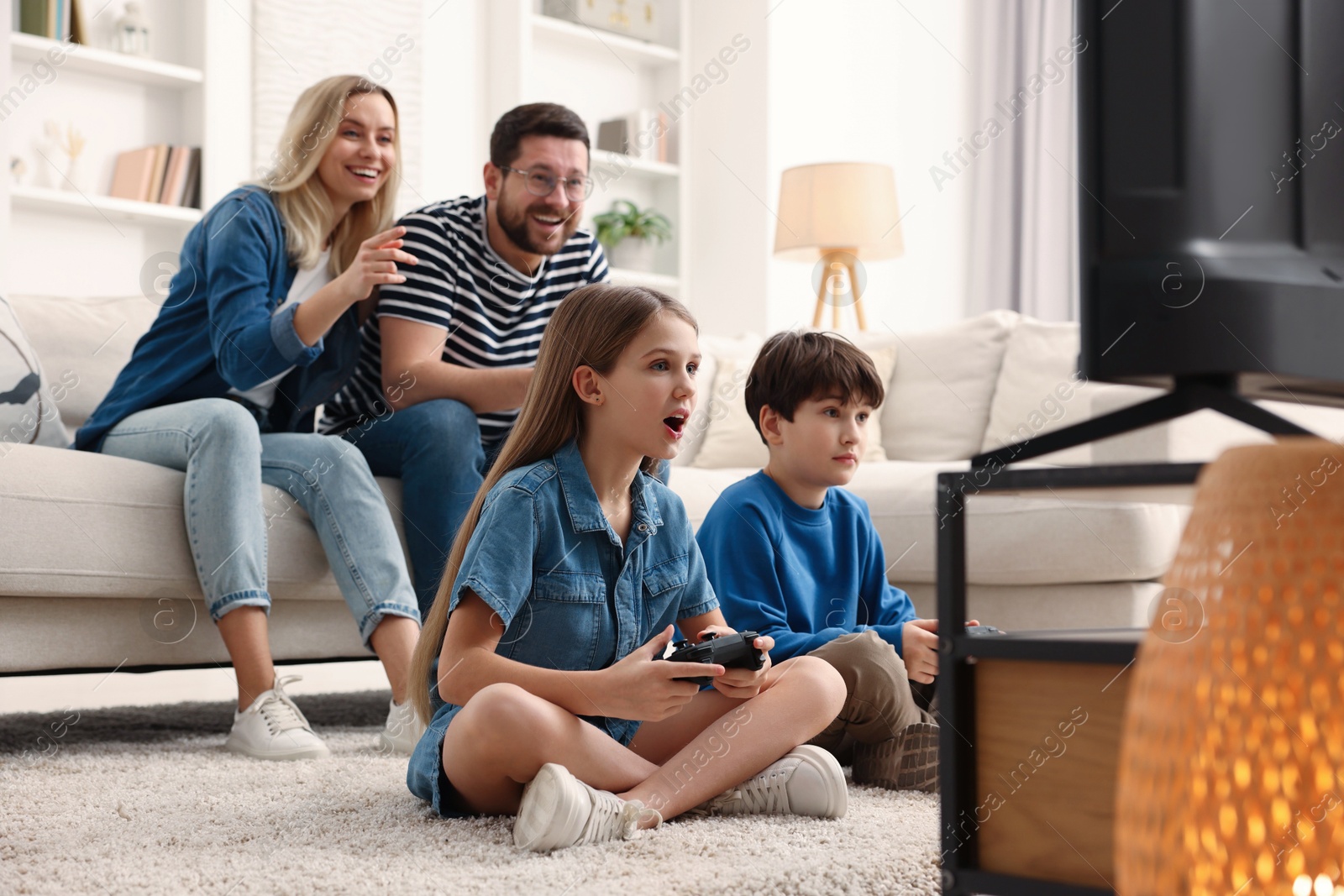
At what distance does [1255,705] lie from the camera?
1.45 ft

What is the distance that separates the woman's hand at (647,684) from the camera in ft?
3.13

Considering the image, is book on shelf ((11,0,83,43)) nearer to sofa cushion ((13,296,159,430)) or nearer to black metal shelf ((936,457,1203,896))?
sofa cushion ((13,296,159,430))

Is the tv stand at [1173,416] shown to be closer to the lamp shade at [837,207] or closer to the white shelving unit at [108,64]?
the lamp shade at [837,207]

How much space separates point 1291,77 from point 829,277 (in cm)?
328

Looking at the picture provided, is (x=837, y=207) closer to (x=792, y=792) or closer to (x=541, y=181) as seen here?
(x=541, y=181)

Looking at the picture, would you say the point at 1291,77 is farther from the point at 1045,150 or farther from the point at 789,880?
the point at 1045,150

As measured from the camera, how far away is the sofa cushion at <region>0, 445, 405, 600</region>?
1.43 m

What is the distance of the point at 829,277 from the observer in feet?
12.3

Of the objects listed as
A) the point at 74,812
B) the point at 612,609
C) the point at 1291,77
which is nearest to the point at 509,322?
the point at 612,609

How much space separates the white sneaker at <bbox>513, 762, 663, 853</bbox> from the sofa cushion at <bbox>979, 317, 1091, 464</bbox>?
156cm

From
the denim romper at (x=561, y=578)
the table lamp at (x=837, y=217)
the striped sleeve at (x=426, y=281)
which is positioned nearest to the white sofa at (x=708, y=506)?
the striped sleeve at (x=426, y=281)

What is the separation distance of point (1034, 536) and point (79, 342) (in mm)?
1674

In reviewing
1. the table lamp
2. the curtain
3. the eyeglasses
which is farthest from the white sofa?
the curtain

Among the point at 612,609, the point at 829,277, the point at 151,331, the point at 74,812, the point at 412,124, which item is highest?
the point at 412,124
